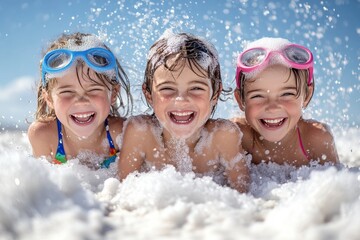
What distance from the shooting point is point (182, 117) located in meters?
3.98

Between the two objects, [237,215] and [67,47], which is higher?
[67,47]

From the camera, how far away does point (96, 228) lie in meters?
2.00

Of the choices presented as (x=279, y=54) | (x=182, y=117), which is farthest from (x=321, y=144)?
(x=182, y=117)

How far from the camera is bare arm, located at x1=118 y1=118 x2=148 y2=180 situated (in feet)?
13.3

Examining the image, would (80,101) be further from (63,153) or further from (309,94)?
(309,94)

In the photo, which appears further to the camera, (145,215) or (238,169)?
(238,169)

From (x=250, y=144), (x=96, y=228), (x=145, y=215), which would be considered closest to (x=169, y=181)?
(x=145, y=215)

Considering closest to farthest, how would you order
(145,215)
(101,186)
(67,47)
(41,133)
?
(145,215), (101,186), (67,47), (41,133)

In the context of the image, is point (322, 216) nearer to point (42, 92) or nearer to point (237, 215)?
point (237, 215)

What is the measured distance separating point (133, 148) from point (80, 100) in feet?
2.29

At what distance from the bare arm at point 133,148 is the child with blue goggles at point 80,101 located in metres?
0.33

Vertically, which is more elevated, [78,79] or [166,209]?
[78,79]

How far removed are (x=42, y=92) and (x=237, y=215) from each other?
3.20 m

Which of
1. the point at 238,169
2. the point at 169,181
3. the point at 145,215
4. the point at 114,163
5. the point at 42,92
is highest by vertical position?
the point at 42,92
